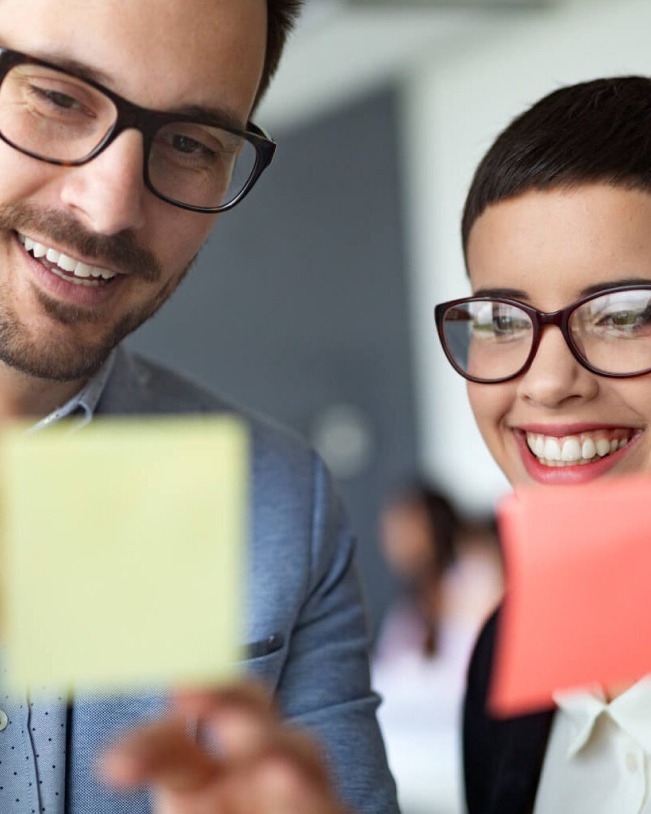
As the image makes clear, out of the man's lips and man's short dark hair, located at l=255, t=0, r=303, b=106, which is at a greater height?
man's short dark hair, located at l=255, t=0, r=303, b=106

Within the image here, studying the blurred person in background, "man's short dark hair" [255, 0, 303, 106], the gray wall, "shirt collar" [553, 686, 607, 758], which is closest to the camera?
"shirt collar" [553, 686, 607, 758]

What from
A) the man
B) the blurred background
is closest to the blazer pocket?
the man

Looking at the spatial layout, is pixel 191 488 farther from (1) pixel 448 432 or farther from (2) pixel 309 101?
(2) pixel 309 101

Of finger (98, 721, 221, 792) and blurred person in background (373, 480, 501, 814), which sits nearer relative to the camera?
finger (98, 721, 221, 792)

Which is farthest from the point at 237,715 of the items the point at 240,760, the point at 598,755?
the point at 598,755

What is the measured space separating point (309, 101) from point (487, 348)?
3.84 m

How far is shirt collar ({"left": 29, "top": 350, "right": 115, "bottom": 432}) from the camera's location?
884 millimetres

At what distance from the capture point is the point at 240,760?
48cm

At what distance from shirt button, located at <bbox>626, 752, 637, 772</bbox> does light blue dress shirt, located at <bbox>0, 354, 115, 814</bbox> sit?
398mm

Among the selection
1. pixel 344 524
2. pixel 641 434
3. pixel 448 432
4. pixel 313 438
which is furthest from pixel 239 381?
pixel 641 434

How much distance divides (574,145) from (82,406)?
44 centimetres

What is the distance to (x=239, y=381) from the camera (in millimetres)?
4512

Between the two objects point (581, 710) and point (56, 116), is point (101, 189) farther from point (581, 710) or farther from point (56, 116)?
point (581, 710)

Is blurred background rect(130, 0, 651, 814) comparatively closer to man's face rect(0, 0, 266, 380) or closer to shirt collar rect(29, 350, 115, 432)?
shirt collar rect(29, 350, 115, 432)
